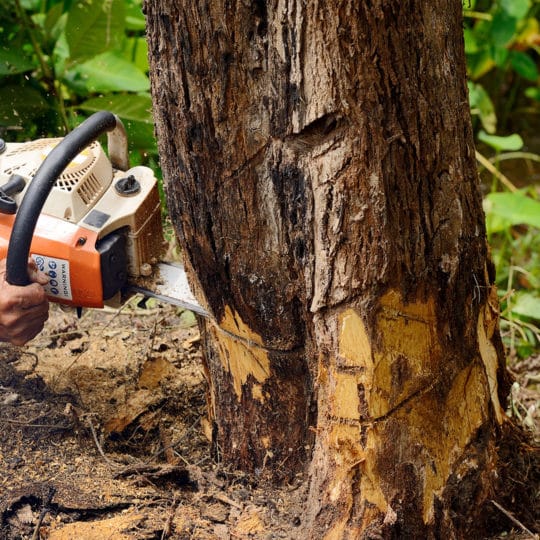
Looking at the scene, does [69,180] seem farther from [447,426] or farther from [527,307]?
[527,307]

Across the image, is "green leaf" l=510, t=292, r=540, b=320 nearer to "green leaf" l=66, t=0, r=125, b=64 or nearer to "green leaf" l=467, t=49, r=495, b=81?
"green leaf" l=467, t=49, r=495, b=81

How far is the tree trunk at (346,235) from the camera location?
151 centimetres

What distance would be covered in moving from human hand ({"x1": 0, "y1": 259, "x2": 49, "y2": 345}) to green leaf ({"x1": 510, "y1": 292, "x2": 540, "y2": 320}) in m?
1.77

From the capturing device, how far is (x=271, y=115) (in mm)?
1572

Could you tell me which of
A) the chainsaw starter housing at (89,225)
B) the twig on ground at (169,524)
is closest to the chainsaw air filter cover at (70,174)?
the chainsaw starter housing at (89,225)

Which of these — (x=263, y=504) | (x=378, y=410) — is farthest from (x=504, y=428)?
(x=263, y=504)

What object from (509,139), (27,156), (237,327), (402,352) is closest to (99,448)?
(237,327)

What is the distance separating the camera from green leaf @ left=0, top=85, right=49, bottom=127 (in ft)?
11.0

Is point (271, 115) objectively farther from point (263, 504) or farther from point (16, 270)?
point (263, 504)

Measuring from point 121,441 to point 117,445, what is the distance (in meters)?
0.02

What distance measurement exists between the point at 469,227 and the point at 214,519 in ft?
3.01

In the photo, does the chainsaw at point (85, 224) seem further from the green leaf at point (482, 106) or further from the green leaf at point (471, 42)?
the green leaf at point (471, 42)

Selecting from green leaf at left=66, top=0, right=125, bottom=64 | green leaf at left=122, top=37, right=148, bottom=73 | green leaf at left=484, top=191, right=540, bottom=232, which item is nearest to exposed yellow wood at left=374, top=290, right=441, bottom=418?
green leaf at left=484, top=191, right=540, bottom=232

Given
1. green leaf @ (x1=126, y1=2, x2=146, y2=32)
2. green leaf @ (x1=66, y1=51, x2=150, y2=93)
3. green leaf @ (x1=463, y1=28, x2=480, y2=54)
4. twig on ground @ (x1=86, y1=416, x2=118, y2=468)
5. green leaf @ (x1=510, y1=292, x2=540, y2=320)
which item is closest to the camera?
twig on ground @ (x1=86, y1=416, x2=118, y2=468)
